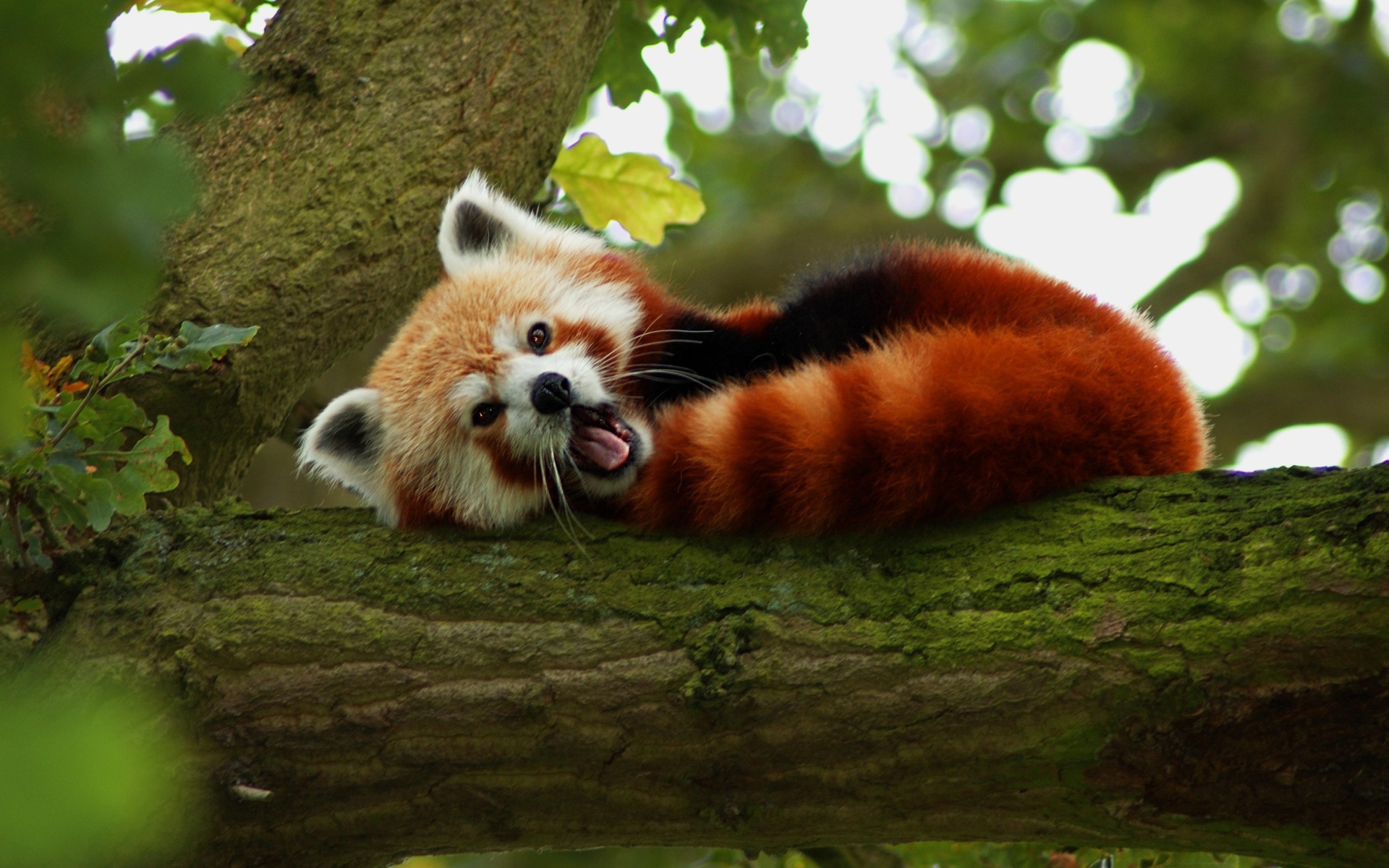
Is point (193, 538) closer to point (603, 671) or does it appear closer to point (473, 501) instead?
point (473, 501)

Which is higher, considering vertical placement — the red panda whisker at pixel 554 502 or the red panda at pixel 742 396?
the red panda at pixel 742 396

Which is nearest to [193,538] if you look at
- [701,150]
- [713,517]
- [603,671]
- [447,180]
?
[603,671]

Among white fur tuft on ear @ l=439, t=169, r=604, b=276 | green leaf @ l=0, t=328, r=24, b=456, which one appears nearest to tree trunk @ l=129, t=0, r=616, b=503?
white fur tuft on ear @ l=439, t=169, r=604, b=276

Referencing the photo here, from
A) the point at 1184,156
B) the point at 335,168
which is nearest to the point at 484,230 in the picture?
the point at 335,168

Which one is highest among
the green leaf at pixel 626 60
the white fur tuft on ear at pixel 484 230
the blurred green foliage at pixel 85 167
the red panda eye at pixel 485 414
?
the green leaf at pixel 626 60

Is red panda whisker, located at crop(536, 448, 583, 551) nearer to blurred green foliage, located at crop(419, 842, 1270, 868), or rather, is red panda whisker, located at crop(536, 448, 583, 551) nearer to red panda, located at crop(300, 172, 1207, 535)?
red panda, located at crop(300, 172, 1207, 535)

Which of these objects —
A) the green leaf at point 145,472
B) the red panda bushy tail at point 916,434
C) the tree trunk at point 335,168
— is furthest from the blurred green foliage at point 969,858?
the tree trunk at point 335,168

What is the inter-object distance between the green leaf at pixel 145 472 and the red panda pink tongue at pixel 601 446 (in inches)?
36.5

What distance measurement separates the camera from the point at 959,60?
9.32 m

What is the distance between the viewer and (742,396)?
→ 90.7 inches

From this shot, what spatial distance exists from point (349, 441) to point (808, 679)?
167 cm

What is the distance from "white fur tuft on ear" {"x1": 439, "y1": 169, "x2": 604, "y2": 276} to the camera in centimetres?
297

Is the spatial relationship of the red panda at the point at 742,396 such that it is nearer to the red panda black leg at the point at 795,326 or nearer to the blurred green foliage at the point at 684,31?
the red panda black leg at the point at 795,326

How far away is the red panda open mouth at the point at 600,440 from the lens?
2.69 meters
